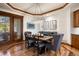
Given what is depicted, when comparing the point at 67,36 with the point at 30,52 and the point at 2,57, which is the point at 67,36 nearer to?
the point at 30,52

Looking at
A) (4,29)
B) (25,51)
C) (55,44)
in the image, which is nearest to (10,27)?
(4,29)

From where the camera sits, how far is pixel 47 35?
229 centimetres

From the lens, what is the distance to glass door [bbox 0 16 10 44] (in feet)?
7.20

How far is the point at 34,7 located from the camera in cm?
221

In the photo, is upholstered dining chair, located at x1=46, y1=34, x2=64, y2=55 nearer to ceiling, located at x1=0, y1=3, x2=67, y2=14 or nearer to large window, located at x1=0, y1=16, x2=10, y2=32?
ceiling, located at x1=0, y1=3, x2=67, y2=14

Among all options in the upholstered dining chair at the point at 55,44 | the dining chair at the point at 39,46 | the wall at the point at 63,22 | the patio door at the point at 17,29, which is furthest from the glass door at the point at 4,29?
the upholstered dining chair at the point at 55,44

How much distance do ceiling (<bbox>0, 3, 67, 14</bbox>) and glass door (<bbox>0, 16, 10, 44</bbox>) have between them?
25 centimetres

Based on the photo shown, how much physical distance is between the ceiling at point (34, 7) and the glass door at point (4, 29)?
248 millimetres

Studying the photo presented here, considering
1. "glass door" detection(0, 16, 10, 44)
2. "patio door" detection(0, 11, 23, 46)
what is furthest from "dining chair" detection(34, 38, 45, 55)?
"glass door" detection(0, 16, 10, 44)

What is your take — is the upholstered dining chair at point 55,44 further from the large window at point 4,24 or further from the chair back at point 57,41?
the large window at point 4,24

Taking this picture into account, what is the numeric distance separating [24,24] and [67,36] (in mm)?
973

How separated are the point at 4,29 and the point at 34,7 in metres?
0.79

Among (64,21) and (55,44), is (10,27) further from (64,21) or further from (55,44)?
(64,21)

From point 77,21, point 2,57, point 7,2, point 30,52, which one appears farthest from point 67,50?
point 7,2
